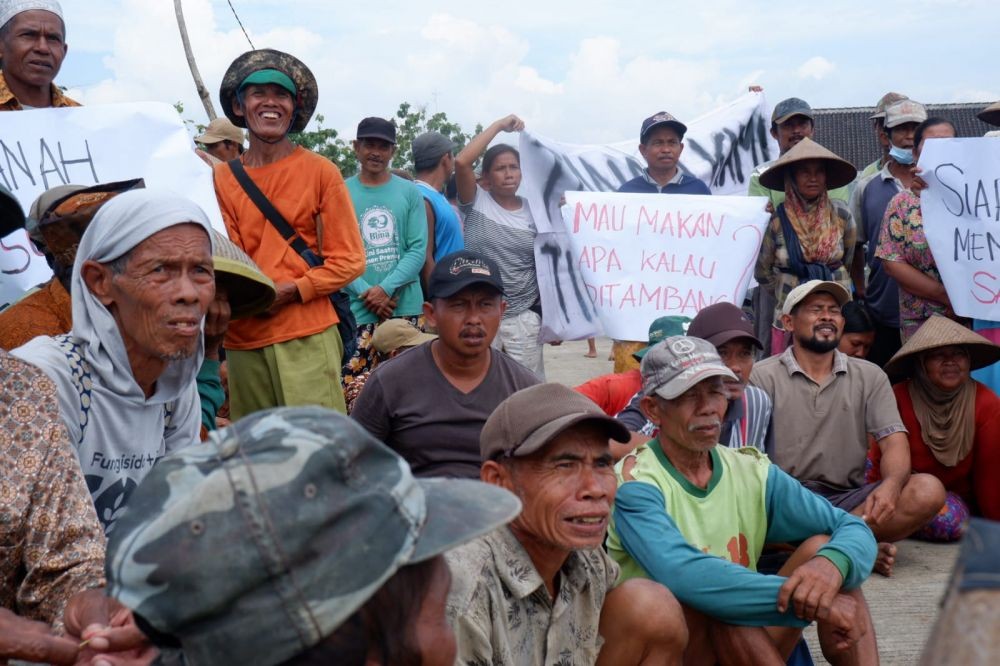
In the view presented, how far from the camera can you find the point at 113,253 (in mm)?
2828

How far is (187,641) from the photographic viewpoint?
1303mm

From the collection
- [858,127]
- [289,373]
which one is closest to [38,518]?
[289,373]

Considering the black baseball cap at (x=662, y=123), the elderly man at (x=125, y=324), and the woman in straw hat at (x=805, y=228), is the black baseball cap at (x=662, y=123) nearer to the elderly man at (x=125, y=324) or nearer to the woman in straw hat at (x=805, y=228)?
the woman in straw hat at (x=805, y=228)

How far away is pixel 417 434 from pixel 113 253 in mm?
1554

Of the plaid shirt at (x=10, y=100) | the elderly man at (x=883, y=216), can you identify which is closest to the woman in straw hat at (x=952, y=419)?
the elderly man at (x=883, y=216)

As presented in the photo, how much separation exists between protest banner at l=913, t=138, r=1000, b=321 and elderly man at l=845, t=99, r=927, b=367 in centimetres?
50

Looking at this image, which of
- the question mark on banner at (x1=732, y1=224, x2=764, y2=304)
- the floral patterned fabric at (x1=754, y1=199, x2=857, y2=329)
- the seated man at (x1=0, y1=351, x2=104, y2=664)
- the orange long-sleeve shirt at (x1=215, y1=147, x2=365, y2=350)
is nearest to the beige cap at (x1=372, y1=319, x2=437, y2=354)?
the orange long-sleeve shirt at (x1=215, y1=147, x2=365, y2=350)

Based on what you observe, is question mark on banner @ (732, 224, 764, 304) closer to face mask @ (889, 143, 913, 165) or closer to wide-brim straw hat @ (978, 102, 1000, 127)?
face mask @ (889, 143, 913, 165)

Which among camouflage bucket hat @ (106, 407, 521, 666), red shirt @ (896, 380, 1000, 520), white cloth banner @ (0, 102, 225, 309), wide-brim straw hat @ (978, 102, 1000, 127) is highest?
white cloth banner @ (0, 102, 225, 309)

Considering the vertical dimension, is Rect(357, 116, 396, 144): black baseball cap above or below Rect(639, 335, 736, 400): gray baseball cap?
above

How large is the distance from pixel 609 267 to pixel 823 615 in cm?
344

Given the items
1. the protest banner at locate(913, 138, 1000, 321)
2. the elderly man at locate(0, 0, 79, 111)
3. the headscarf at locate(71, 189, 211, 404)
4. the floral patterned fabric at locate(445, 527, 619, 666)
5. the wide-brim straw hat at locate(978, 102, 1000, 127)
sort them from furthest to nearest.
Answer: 1. the wide-brim straw hat at locate(978, 102, 1000, 127)
2. the protest banner at locate(913, 138, 1000, 321)
3. the elderly man at locate(0, 0, 79, 111)
4. the headscarf at locate(71, 189, 211, 404)
5. the floral patterned fabric at locate(445, 527, 619, 666)

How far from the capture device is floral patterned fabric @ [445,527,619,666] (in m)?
2.45

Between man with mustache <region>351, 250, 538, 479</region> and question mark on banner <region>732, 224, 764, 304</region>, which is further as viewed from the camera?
question mark on banner <region>732, 224, 764, 304</region>
